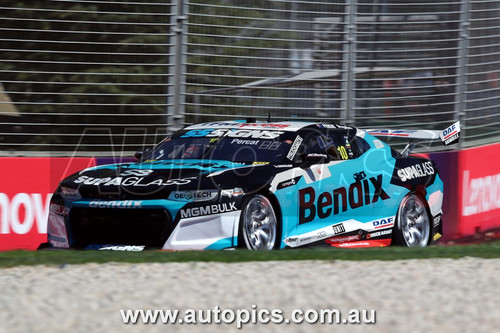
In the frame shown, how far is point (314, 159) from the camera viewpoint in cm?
841

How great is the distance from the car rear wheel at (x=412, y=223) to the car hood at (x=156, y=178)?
6.54 ft

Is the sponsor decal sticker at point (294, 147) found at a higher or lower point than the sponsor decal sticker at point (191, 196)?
higher

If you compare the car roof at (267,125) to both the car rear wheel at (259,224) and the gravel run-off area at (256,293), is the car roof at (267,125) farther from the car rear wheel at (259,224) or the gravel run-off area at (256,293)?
the gravel run-off area at (256,293)

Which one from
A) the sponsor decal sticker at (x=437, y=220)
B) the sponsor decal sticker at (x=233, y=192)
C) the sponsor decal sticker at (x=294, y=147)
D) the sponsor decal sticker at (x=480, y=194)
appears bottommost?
the sponsor decal sticker at (x=437, y=220)

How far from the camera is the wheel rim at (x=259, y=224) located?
771cm

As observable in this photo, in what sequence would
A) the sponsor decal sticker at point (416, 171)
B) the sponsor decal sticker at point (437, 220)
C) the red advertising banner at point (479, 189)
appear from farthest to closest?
the red advertising banner at point (479, 189) → the sponsor decal sticker at point (437, 220) → the sponsor decal sticker at point (416, 171)

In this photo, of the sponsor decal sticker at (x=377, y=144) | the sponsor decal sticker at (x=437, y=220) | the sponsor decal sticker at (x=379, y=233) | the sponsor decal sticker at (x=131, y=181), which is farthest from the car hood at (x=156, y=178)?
the sponsor decal sticker at (x=437, y=220)

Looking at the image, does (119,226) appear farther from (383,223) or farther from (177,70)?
(177,70)

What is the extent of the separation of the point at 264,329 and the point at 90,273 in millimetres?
1787

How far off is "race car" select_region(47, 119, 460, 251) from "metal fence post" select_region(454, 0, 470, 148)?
2.99 meters

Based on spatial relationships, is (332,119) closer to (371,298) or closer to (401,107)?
(401,107)

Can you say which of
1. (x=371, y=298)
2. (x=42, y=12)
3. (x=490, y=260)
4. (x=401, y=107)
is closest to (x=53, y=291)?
(x=371, y=298)

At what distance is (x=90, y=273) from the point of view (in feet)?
20.5

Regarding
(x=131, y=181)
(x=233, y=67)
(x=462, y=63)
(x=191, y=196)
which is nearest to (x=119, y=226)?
(x=131, y=181)
